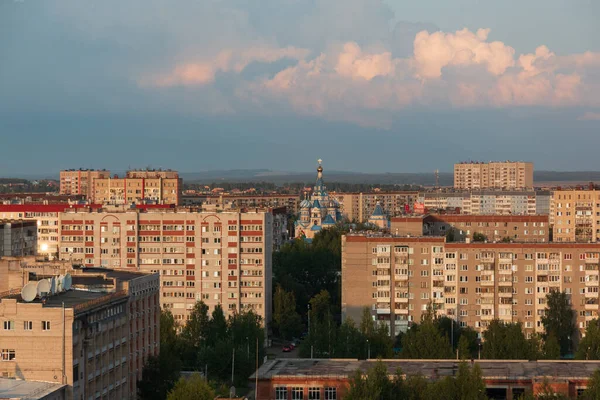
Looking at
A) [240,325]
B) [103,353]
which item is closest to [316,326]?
[240,325]

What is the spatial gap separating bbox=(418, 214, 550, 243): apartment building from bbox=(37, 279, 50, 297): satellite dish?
1826 inches

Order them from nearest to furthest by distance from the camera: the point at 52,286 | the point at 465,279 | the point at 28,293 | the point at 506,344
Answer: the point at 28,293 → the point at 52,286 → the point at 506,344 → the point at 465,279

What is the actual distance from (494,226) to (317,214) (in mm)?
68715

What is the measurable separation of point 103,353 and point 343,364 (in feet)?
29.9

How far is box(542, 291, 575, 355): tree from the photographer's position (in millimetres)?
56188

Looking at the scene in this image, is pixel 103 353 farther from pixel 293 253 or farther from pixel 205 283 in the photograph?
pixel 293 253

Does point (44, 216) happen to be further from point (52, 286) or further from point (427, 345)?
point (52, 286)

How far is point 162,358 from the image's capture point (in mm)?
42062

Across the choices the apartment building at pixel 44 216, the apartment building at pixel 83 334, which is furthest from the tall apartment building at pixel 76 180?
the apartment building at pixel 83 334

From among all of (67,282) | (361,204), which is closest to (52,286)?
(67,282)

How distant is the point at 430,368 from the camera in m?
40.2

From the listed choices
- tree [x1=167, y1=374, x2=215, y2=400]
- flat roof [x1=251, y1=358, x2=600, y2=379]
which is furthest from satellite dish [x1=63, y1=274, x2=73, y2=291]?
flat roof [x1=251, y1=358, x2=600, y2=379]

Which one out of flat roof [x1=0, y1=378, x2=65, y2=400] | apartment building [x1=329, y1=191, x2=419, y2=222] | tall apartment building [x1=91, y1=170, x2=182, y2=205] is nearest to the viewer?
flat roof [x1=0, y1=378, x2=65, y2=400]

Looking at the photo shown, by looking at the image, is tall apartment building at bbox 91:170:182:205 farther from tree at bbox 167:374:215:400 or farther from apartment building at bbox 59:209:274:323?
tree at bbox 167:374:215:400
